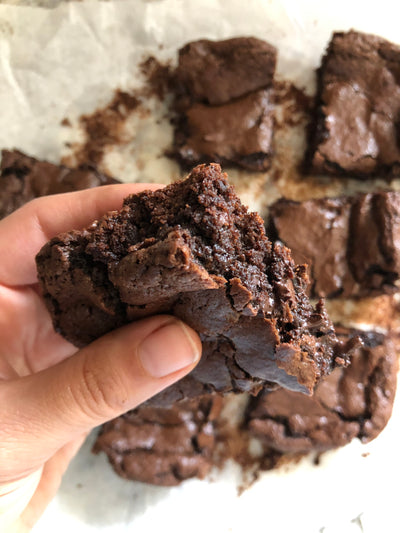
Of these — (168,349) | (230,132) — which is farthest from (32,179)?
(168,349)

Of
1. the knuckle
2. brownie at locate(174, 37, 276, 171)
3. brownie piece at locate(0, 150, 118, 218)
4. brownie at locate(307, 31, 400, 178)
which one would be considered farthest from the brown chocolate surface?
the knuckle

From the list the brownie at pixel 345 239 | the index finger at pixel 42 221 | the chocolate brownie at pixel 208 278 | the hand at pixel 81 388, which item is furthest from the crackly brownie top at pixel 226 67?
the chocolate brownie at pixel 208 278

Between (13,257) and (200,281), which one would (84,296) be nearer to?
(200,281)

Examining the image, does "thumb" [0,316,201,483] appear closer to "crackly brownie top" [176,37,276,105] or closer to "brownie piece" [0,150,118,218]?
"brownie piece" [0,150,118,218]

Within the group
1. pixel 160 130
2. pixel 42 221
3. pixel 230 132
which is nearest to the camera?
pixel 42 221

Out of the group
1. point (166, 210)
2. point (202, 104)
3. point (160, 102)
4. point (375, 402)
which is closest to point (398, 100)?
point (202, 104)

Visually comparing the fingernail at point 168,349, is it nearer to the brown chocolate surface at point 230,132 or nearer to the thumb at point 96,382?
the thumb at point 96,382

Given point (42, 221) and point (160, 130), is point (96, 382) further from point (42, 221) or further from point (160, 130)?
point (160, 130)
